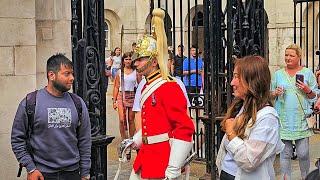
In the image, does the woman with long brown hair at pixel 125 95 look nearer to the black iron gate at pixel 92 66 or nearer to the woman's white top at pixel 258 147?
the black iron gate at pixel 92 66

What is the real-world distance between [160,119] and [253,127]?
1015mm

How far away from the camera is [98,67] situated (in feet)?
19.3

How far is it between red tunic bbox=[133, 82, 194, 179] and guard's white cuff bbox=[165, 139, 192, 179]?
8cm

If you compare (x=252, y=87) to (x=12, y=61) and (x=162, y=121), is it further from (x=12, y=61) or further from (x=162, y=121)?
(x=12, y=61)

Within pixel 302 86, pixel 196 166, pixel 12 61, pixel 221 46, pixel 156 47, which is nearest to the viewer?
pixel 156 47

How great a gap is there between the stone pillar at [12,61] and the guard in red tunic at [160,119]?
1.69 metres

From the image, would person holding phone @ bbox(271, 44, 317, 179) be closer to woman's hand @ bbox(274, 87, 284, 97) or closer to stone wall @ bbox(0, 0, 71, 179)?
woman's hand @ bbox(274, 87, 284, 97)

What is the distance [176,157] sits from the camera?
4754mm

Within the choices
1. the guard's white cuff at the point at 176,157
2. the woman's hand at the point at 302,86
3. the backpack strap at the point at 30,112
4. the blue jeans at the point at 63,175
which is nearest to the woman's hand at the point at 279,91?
the woman's hand at the point at 302,86

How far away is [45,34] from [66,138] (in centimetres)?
226

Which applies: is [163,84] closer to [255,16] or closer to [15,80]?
[15,80]

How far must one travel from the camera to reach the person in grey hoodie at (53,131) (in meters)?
4.64

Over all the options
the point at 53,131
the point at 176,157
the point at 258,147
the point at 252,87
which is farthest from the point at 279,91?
the point at 53,131

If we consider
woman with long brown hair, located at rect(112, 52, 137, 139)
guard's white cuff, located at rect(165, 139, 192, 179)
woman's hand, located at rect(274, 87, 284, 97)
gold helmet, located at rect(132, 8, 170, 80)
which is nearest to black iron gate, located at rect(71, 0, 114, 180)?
gold helmet, located at rect(132, 8, 170, 80)
